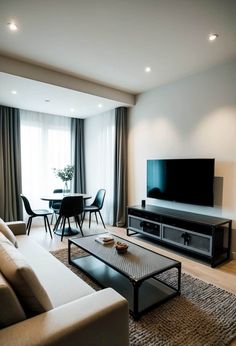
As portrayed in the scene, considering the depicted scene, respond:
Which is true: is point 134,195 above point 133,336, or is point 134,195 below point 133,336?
above

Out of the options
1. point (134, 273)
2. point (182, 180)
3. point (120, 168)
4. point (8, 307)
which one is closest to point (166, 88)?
point (182, 180)

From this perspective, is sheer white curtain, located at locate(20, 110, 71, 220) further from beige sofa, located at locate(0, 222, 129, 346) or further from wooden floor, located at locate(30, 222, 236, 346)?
beige sofa, located at locate(0, 222, 129, 346)

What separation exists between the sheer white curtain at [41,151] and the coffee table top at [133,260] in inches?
116

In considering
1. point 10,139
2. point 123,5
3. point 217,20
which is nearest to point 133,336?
point 123,5

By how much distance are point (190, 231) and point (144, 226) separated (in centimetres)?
97

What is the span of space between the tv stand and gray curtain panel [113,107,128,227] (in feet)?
3.12

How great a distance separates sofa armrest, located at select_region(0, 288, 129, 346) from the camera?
104 cm

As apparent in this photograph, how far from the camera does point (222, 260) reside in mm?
3209

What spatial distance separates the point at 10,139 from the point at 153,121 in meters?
3.06

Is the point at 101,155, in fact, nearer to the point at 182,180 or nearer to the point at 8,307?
the point at 182,180

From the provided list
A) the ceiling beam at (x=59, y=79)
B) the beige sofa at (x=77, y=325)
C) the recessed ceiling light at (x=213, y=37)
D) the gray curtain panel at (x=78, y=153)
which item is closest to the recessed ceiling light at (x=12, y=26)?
the ceiling beam at (x=59, y=79)

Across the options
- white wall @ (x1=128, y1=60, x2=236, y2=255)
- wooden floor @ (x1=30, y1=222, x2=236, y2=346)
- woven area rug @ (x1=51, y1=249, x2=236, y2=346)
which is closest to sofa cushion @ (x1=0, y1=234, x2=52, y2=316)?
woven area rug @ (x1=51, y1=249, x2=236, y2=346)

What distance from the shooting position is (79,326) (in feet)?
3.73

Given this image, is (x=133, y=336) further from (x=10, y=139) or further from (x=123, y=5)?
(x=10, y=139)
